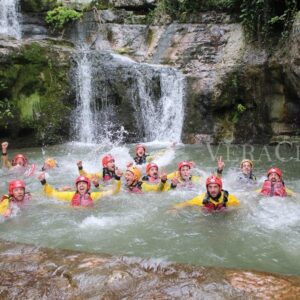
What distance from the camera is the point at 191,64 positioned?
47.6 feet

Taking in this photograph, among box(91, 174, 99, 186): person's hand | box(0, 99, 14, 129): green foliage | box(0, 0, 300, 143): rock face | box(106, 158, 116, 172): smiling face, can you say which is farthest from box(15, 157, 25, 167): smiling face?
box(0, 0, 300, 143): rock face

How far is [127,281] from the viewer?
156 inches

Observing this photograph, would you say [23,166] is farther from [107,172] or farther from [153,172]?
[153,172]

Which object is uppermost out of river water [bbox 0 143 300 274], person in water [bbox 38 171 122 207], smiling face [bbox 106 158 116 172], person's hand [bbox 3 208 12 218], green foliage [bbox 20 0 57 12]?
green foliage [bbox 20 0 57 12]

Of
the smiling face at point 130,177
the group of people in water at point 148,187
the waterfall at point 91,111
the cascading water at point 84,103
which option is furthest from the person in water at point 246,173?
the cascading water at point 84,103

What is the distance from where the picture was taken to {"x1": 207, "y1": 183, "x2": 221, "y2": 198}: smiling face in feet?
21.1

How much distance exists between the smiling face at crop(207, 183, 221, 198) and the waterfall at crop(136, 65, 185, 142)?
7.74m

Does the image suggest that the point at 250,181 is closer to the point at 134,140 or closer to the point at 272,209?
the point at 272,209

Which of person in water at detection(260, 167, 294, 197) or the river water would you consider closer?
the river water

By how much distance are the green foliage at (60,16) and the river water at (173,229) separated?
961 centimetres

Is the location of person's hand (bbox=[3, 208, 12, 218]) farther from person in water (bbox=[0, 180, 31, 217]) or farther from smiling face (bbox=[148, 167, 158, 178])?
smiling face (bbox=[148, 167, 158, 178])

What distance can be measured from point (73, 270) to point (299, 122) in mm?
10327

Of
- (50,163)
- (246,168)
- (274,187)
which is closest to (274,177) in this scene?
(274,187)

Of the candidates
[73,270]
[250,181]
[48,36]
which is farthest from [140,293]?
[48,36]
